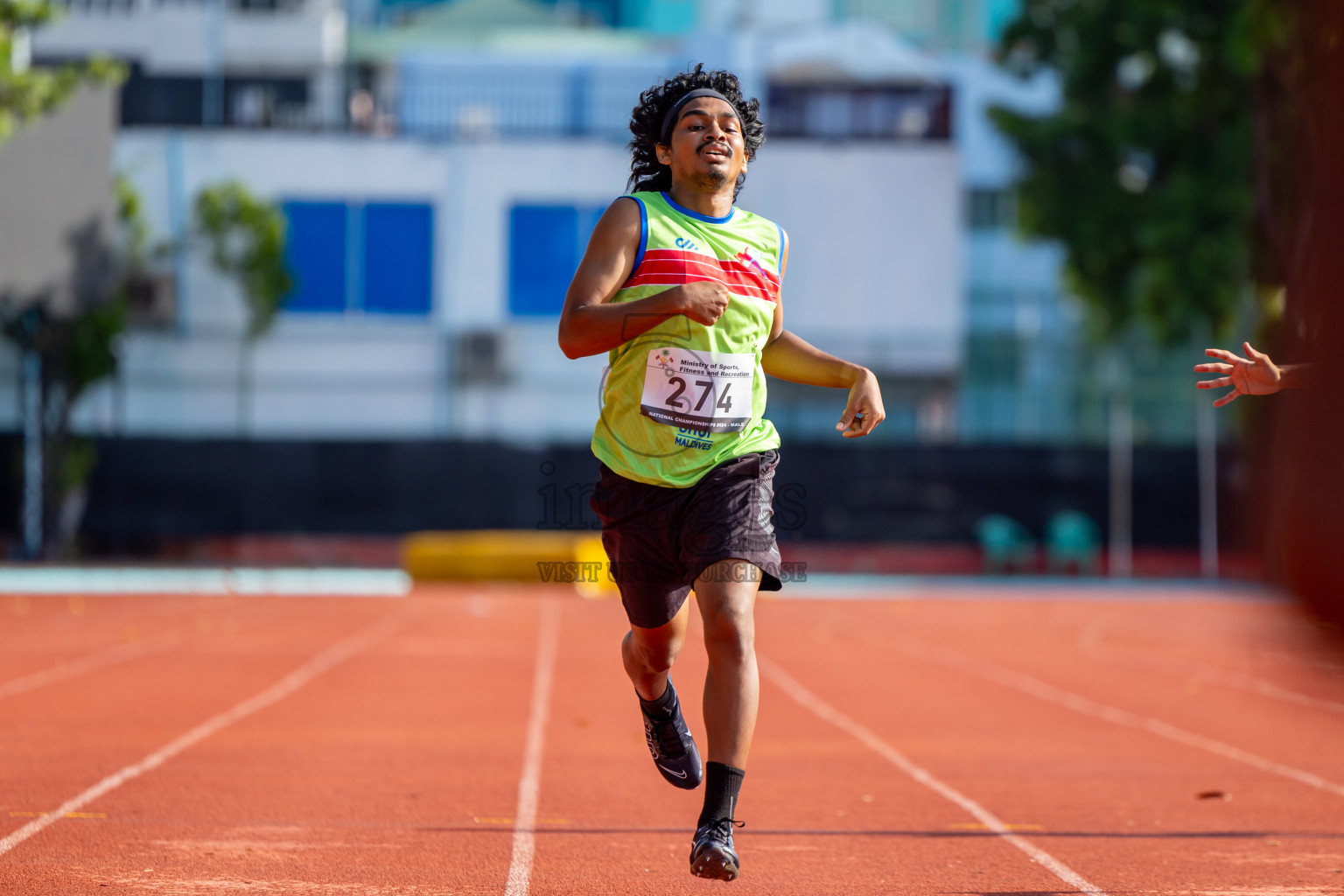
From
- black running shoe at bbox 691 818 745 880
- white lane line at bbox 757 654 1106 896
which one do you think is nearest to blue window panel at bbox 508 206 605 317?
white lane line at bbox 757 654 1106 896

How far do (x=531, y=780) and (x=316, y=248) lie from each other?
2481 cm

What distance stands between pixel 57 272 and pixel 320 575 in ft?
21.2

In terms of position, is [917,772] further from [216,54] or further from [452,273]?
[216,54]

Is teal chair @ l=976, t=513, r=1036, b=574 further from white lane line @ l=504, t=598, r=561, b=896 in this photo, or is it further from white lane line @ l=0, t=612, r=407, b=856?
white lane line @ l=504, t=598, r=561, b=896

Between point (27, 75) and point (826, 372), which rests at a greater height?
point (27, 75)

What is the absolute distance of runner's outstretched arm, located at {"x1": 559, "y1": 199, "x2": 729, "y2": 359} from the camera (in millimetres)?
4512

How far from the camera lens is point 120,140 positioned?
101 ft

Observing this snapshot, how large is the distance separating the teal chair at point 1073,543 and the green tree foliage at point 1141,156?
11.0 ft

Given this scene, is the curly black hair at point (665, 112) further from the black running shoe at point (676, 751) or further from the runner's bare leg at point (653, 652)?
the black running shoe at point (676, 751)

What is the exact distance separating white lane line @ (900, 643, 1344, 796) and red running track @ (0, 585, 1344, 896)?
4 cm

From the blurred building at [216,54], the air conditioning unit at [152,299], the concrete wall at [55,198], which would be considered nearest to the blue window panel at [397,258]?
the blurred building at [216,54]

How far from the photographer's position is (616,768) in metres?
7.84

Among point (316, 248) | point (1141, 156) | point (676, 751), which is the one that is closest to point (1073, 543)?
point (1141, 156)

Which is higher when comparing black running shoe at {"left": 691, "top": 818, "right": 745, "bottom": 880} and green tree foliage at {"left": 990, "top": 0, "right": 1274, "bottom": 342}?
green tree foliage at {"left": 990, "top": 0, "right": 1274, "bottom": 342}
